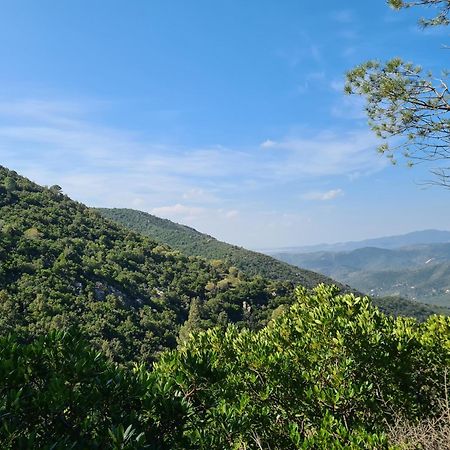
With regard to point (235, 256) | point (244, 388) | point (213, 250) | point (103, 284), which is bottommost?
point (103, 284)

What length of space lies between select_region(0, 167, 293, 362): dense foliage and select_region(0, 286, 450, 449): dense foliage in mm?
27420

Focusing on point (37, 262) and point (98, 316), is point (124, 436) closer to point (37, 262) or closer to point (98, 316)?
point (98, 316)

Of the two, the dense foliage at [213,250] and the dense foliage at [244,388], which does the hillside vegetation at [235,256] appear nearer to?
the dense foliage at [213,250]

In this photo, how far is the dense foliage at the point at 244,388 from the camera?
4.50 m

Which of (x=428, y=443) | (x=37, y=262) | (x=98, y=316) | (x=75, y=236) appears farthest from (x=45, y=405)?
(x=75, y=236)

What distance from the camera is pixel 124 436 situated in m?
4.00

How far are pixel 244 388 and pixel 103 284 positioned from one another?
4599 centimetres

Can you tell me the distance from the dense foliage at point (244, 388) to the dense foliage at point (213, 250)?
8871 centimetres

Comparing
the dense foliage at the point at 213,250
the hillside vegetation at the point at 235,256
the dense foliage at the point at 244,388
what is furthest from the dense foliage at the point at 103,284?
the hillside vegetation at the point at 235,256

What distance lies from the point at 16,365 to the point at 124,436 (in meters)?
1.74

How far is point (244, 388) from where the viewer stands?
25.4ft

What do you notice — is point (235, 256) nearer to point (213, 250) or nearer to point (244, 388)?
point (213, 250)

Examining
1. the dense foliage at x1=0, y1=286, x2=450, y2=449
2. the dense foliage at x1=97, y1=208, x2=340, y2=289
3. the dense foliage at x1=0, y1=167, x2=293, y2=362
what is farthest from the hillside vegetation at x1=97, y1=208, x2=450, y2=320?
the dense foliage at x1=0, y1=286, x2=450, y2=449

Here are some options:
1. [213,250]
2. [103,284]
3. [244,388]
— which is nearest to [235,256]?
[213,250]
